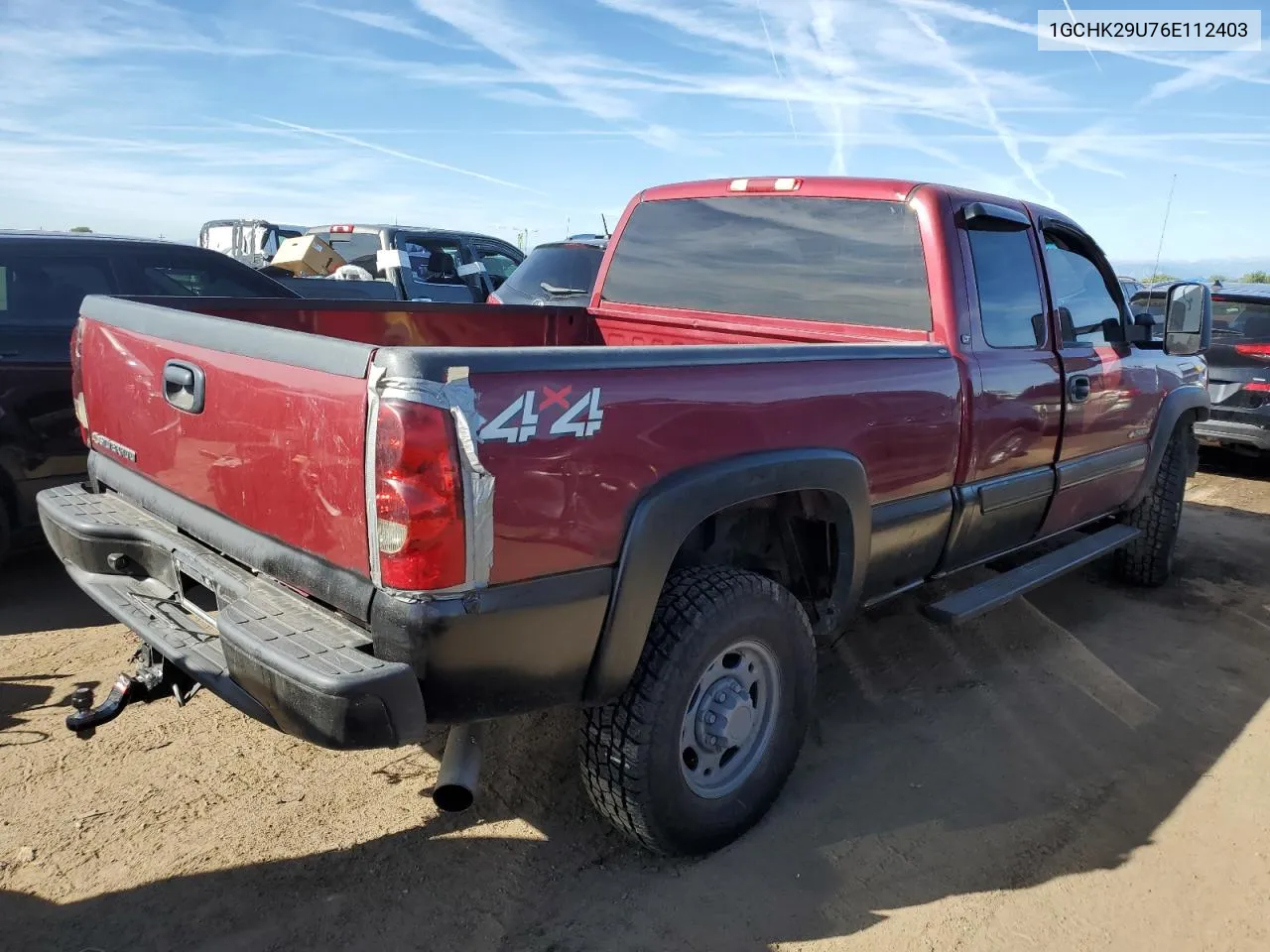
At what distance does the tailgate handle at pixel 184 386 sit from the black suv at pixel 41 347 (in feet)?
5.94

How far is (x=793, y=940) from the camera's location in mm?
2355

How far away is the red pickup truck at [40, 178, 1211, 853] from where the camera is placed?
1.95 metres

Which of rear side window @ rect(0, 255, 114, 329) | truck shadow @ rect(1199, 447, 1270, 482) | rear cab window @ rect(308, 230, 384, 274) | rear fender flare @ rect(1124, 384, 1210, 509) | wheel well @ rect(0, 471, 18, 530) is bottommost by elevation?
truck shadow @ rect(1199, 447, 1270, 482)

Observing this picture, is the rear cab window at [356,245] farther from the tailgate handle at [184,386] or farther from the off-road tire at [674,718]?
the off-road tire at [674,718]

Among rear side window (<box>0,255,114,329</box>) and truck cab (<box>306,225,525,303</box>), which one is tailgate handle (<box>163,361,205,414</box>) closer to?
rear side window (<box>0,255,114,329</box>)

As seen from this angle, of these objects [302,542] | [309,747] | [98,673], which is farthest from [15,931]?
[98,673]

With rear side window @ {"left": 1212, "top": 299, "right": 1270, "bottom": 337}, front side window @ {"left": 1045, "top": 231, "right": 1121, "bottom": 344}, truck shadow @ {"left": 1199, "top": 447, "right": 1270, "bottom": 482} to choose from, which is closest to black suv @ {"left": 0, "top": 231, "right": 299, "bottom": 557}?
front side window @ {"left": 1045, "top": 231, "right": 1121, "bottom": 344}

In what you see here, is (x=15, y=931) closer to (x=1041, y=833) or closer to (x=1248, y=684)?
(x=1041, y=833)

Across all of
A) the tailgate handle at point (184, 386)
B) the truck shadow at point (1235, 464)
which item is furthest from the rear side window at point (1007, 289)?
the truck shadow at point (1235, 464)

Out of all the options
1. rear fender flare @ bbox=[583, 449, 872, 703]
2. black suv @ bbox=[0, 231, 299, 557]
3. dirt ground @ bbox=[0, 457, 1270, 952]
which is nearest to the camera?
rear fender flare @ bbox=[583, 449, 872, 703]

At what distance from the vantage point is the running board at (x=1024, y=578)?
3.38 m

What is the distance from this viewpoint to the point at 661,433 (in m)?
2.24

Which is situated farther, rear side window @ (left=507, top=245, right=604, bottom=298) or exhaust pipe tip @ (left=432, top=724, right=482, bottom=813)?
rear side window @ (left=507, top=245, right=604, bottom=298)

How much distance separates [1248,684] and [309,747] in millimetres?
3928
